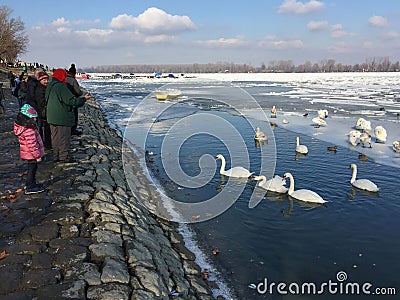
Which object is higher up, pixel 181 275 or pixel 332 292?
pixel 181 275

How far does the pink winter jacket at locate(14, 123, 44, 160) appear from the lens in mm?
4992

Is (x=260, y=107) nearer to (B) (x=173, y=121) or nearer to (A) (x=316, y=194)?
(B) (x=173, y=121)

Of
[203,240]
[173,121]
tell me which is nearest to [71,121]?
[203,240]

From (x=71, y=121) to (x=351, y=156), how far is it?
9.90m

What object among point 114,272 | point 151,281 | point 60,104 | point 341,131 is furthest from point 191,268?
point 341,131

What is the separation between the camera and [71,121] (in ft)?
21.1

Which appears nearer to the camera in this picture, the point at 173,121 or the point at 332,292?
the point at 332,292

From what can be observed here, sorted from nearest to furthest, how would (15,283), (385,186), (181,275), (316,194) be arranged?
1. (15,283)
2. (181,275)
3. (316,194)
4. (385,186)

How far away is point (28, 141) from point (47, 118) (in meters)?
1.36

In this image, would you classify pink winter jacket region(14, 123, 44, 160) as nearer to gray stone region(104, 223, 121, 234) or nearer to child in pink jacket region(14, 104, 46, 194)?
child in pink jacket region(14, 104, 46, 194)

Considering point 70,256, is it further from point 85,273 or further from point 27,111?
point 27,111

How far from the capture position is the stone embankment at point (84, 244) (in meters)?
3.42

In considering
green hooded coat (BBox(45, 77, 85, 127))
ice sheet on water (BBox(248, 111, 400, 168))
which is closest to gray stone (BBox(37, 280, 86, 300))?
green hooded coat (BBox(45, 77, 85, 127))

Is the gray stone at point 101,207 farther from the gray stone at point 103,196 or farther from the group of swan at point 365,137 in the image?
the group of swan at point 365,137
